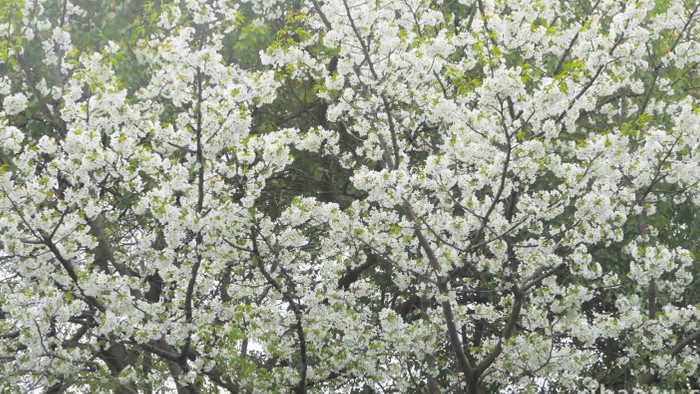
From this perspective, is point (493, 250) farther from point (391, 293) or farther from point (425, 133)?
point (391, 293)

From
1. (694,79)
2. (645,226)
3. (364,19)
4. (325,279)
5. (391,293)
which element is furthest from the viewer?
(391,293)

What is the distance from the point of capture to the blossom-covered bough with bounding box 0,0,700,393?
6.85 metres

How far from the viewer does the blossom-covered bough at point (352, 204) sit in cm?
685

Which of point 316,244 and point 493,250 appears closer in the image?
point 493,250

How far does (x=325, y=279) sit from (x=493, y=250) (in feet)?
6.85

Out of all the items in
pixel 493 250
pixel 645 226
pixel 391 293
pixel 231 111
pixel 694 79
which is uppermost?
pixel 694 79

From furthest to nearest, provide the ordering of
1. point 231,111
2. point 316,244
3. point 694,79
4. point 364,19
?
point 316,244 → point 694,79 → point 364,19 → point 231,111

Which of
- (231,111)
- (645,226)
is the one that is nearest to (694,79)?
(645,226)

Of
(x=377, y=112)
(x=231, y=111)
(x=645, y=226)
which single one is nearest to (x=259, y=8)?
(x=377, y=112)

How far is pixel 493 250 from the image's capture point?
7.24 meters

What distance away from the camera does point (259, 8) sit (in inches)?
410

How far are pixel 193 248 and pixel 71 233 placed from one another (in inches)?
46.7

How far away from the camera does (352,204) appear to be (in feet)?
25.9

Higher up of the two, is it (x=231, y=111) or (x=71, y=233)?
(x=231, y=111)
